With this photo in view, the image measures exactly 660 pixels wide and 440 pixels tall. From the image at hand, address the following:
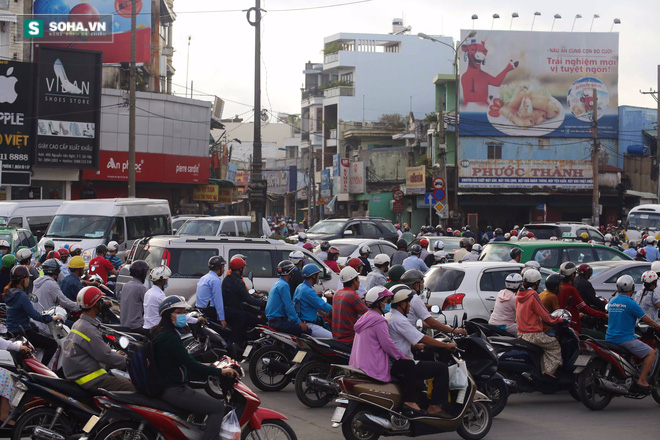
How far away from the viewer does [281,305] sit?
10367 mm

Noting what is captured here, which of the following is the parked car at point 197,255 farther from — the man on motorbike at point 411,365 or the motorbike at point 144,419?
the motorbike at point 144,419

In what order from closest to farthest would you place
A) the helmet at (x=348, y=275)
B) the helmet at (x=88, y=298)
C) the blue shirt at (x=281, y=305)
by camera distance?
the helmet at (x=88, y=298)
the helmet at (x=348, y=275)
the blue shirt at (x=281, y=305)

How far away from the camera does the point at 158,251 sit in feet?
41.6

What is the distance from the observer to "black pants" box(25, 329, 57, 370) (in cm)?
916

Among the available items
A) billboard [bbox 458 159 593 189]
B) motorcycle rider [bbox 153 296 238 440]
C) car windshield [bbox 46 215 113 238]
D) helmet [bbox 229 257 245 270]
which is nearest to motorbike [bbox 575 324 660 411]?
helmet [bbox 229 257 245 270]

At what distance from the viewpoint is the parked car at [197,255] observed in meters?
12.6

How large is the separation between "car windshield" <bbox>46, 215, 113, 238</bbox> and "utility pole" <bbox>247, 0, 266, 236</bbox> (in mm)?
3873

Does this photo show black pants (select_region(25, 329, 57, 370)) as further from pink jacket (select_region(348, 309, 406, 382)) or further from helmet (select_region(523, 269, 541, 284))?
helmet (select_region(523, 269, 541, 284))

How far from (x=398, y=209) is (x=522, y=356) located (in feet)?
96.1

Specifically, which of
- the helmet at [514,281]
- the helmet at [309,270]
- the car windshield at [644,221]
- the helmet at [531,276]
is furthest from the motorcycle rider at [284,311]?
the car windshield at [644,221]

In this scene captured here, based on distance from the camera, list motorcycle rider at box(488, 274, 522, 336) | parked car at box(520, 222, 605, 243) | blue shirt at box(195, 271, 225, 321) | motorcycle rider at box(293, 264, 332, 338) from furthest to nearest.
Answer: parked car at box(520, 222, 605, 243) → blue shirt at box(195, 271, 225, 321) → motorcycle rider at box(293, 264, 332, 338) → motorcycle rider at box(488, 274, 522, 336)

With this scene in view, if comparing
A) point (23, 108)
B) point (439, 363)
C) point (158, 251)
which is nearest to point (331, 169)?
point (23, 108)

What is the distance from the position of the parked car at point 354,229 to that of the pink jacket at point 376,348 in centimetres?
1832

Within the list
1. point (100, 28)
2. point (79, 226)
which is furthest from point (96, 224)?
point (100, 28)
